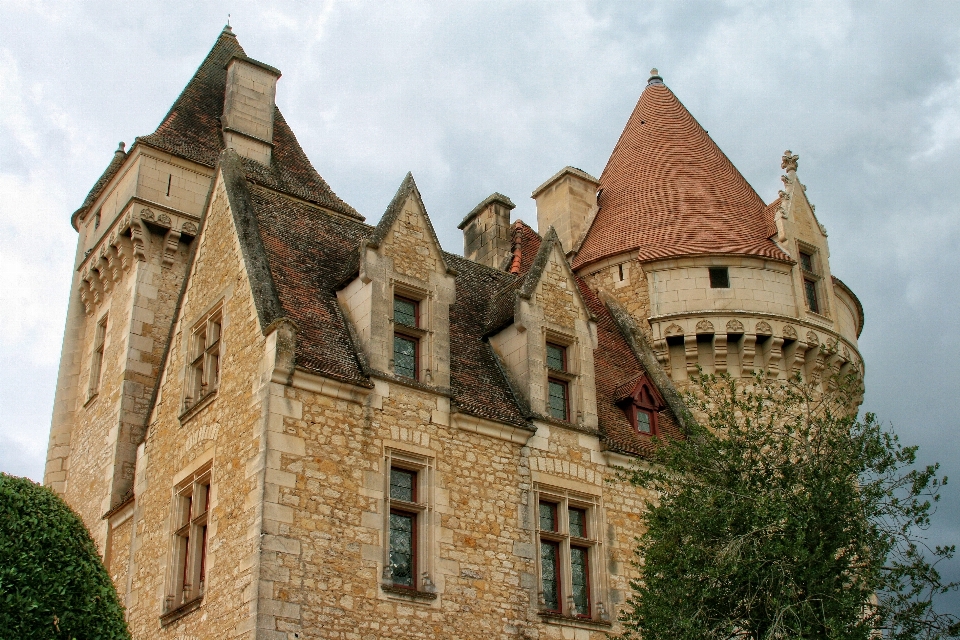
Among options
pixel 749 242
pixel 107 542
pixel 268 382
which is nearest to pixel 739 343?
pixel 749 242

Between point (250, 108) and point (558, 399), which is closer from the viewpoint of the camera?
point (558, 399)

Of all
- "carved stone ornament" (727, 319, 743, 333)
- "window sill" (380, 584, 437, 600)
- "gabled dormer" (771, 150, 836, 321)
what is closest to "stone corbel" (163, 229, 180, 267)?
"window sill" (380, 584, 437, 600)

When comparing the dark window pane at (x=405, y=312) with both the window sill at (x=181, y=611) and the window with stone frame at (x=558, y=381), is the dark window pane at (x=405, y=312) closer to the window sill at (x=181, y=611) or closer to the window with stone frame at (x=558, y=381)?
the window with stone frame at (x=558, y=381)

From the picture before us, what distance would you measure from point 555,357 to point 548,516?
2.74 m

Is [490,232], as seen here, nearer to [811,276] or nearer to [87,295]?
[811,276]

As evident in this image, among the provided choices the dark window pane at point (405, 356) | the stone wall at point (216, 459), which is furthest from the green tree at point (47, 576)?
the dark window pane at point (405, 356)

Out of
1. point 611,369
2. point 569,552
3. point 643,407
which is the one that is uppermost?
point 611,369

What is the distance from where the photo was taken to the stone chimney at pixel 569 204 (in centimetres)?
2270

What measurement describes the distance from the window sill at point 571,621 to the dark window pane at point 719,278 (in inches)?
301

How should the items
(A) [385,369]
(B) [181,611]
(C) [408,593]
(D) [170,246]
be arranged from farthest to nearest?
(D) [170,246] < (A) [385,369] < (B) [181,611] < (C) [408,593]

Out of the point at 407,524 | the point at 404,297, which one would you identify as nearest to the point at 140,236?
the point at 404,297

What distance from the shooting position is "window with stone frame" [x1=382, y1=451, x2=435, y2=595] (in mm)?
13281

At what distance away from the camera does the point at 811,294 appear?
21.0 metres

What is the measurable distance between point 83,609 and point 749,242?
14.0 m
